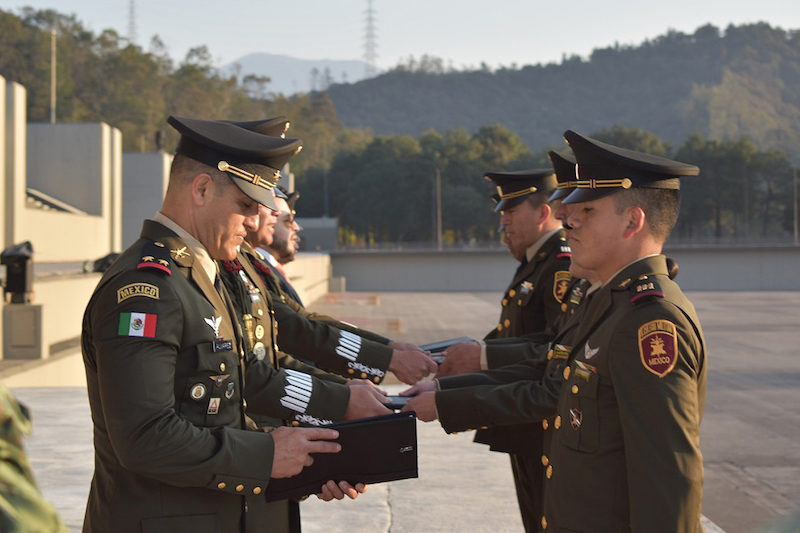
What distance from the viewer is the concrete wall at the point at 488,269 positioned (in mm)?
56969

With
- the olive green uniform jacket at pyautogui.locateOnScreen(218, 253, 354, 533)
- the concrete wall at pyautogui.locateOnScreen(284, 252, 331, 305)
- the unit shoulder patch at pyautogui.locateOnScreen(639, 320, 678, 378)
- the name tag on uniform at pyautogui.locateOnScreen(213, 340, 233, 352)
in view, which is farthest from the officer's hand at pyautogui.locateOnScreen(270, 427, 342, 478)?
the concrete wall at pyautogui.locateOnScreen(284, 252, 331, 305)

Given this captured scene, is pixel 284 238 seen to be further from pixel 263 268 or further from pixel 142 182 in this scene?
pixel 142 182

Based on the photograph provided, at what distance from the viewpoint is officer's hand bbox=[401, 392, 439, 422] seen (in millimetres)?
3691

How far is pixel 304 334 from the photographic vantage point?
16.1ft

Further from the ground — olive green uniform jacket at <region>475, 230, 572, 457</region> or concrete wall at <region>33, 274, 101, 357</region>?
olive green uniform jacket at <region>475, 230, 572, 457</region>

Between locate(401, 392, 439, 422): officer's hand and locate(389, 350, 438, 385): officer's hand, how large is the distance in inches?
44.7

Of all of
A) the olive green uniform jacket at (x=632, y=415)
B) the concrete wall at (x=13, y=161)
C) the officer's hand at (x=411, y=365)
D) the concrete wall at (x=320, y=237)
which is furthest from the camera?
the concrete wall at (x=320, y=237)

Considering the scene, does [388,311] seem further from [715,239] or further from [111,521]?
[715,239]

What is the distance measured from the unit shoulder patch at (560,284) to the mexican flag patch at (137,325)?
261 centimetres

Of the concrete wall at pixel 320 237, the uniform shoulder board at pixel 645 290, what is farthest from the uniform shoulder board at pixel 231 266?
the concrete wall at pixel 320 237

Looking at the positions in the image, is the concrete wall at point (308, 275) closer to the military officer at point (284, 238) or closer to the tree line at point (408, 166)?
the military officer at point (284, 238)

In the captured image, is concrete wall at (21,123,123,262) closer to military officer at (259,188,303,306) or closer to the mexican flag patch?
military officer at (259,188,303,306)

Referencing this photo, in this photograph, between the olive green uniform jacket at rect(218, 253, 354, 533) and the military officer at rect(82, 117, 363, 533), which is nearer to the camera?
the military officer at rect(82, 117, 363, 533)

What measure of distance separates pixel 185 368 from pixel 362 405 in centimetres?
101
